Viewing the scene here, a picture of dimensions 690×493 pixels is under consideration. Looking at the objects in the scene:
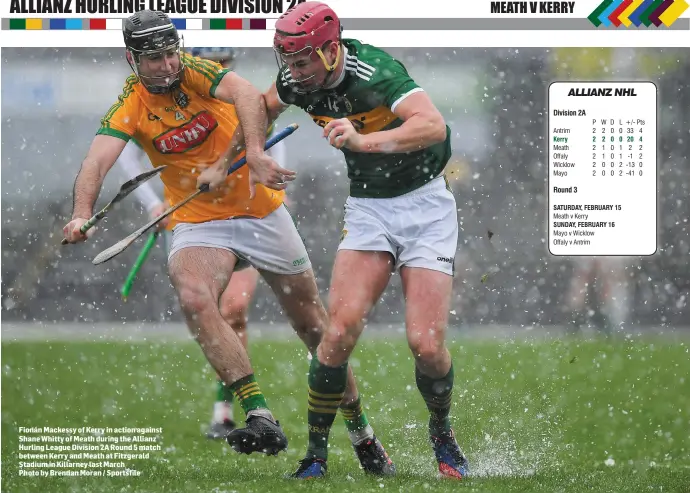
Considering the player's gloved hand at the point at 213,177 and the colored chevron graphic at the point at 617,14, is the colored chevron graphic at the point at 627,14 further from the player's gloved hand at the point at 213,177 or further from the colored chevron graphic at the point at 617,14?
the player's gloved hand at the point at 213,177

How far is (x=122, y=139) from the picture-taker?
216 inches

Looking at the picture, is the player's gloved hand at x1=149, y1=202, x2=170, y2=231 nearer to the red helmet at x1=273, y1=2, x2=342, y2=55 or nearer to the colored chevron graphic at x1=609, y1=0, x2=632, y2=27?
the red helmet at x1=273, y1=2, x2=342, y2=55

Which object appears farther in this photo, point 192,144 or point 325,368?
point 192,144

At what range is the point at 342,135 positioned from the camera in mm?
4609

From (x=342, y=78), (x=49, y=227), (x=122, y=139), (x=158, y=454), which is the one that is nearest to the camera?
(x=342, y=78)

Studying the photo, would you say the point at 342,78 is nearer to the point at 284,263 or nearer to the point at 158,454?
the point at 284,263

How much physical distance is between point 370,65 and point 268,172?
0.65 meters

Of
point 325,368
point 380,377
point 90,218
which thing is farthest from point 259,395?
→ point 380,377

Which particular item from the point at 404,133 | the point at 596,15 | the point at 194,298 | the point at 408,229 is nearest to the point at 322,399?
the point at 194,298

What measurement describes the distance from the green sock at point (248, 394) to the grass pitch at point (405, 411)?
0.33 m

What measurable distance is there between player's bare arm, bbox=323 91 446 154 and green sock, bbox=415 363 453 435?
Answer: 1.09m

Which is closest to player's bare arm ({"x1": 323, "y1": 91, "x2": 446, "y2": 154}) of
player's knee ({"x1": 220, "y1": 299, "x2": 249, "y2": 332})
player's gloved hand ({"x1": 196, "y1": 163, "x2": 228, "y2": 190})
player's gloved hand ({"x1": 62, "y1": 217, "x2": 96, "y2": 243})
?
player's gloved hand ({"x1": 196, "y1": 163, "x2": 228, "y2": 190})

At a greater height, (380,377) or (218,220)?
(218,220)

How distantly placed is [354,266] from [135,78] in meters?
1.47
